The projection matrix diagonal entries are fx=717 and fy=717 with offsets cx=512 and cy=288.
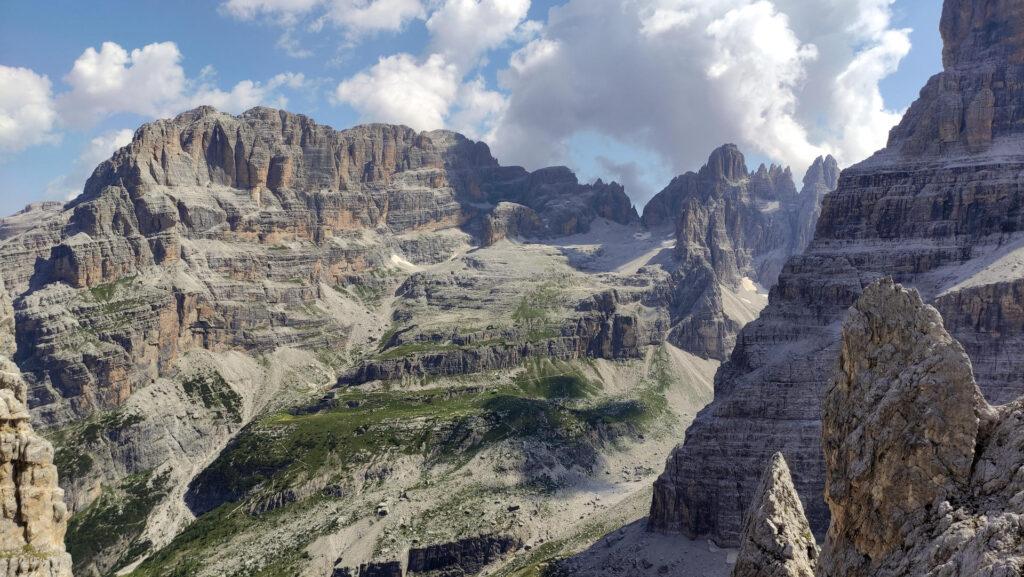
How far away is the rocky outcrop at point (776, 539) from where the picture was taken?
3175 cm

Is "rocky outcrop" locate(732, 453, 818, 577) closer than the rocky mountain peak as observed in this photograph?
No

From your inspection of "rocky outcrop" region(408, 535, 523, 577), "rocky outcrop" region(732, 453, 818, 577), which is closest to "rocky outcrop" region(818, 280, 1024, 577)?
"rocky outcrop" region(732, 453, 818, 577)

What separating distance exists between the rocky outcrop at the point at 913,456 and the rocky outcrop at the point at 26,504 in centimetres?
3798

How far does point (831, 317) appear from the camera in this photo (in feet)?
586

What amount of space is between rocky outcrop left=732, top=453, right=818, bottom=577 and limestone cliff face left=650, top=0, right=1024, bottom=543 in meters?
109

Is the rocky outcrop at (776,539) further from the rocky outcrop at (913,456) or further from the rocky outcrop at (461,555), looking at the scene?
the rocky outcrop at (461,555)

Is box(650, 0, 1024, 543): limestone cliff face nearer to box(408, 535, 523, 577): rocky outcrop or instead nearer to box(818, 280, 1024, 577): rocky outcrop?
box(408, 535, 523, 577): rocky outcrop

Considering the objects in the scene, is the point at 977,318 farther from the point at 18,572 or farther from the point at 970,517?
the point at 18,572

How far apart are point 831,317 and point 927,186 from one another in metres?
48.3

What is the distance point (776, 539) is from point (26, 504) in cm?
3774

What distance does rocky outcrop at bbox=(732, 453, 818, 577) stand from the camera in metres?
31.8

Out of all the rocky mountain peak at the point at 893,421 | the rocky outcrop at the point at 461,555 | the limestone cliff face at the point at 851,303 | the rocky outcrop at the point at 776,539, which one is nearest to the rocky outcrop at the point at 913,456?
the rocky mountain peak at the point at 893,421

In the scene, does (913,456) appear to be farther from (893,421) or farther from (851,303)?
(851,303)

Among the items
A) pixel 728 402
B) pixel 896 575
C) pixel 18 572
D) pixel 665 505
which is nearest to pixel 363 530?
pixel 665 505
